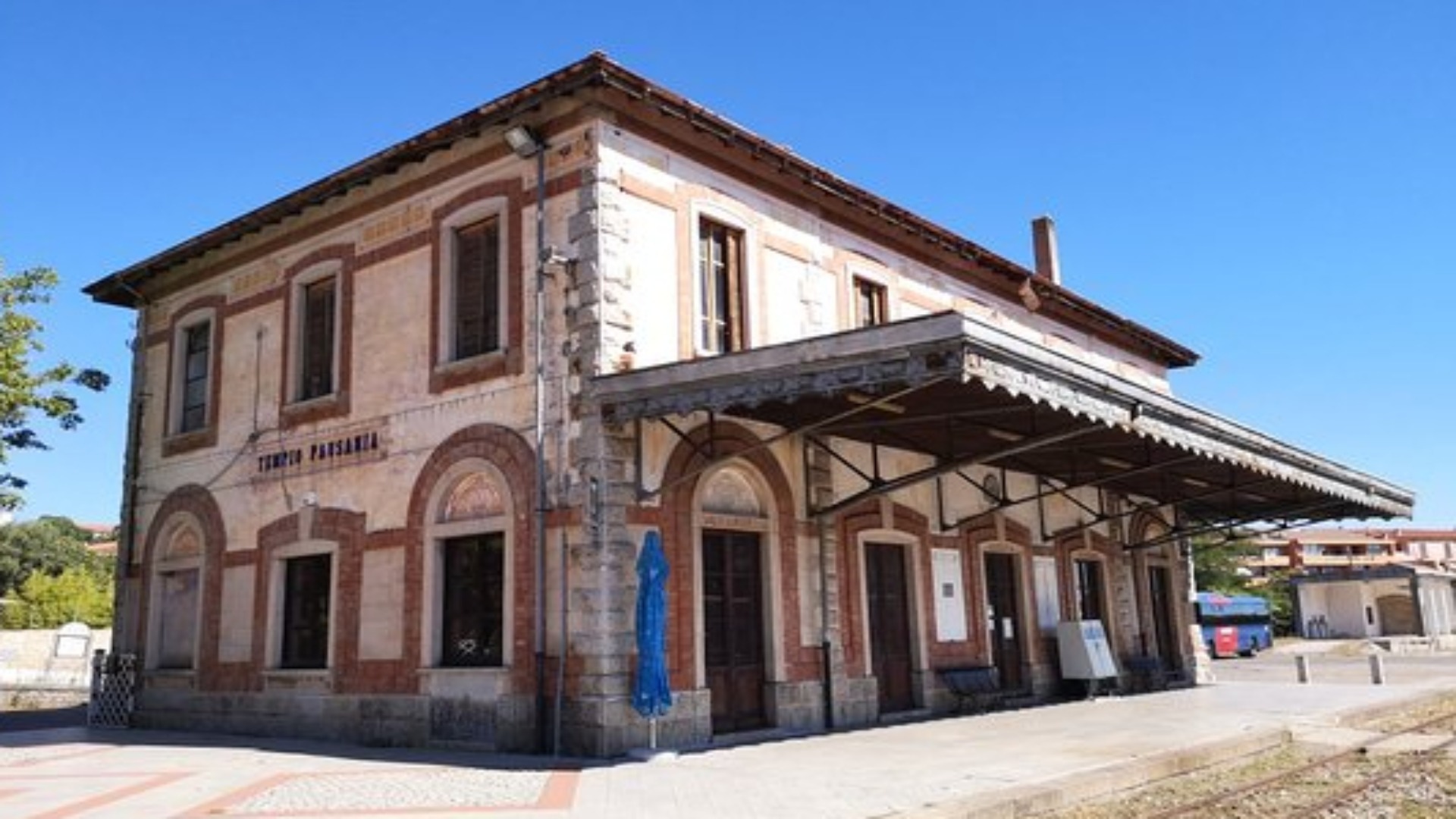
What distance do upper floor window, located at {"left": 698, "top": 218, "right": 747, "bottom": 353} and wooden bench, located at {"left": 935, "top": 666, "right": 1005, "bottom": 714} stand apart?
5628 mm

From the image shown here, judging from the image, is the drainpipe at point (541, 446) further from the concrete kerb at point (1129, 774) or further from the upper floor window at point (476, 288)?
the concrete kerb at point (1129, 774)

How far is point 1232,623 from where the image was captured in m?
40.1

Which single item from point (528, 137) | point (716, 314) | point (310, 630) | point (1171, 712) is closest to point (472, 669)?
point (310, 630)

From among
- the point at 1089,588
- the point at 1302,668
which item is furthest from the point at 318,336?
the point at 1302,668

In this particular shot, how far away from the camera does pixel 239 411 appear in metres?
16.2

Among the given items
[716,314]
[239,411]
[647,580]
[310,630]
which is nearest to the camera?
[647,580]

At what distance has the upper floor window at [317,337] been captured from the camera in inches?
602

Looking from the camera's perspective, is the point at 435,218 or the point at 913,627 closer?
the point at 435,218

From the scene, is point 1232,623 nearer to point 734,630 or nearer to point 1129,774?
point 734,630

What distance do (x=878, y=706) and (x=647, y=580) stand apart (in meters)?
4.76

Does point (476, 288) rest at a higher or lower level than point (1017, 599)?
higher

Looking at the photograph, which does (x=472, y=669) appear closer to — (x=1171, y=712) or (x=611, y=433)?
(x=611, y=433)

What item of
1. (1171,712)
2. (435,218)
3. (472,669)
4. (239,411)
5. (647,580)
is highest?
(435,218)

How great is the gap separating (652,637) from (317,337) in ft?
24.9
